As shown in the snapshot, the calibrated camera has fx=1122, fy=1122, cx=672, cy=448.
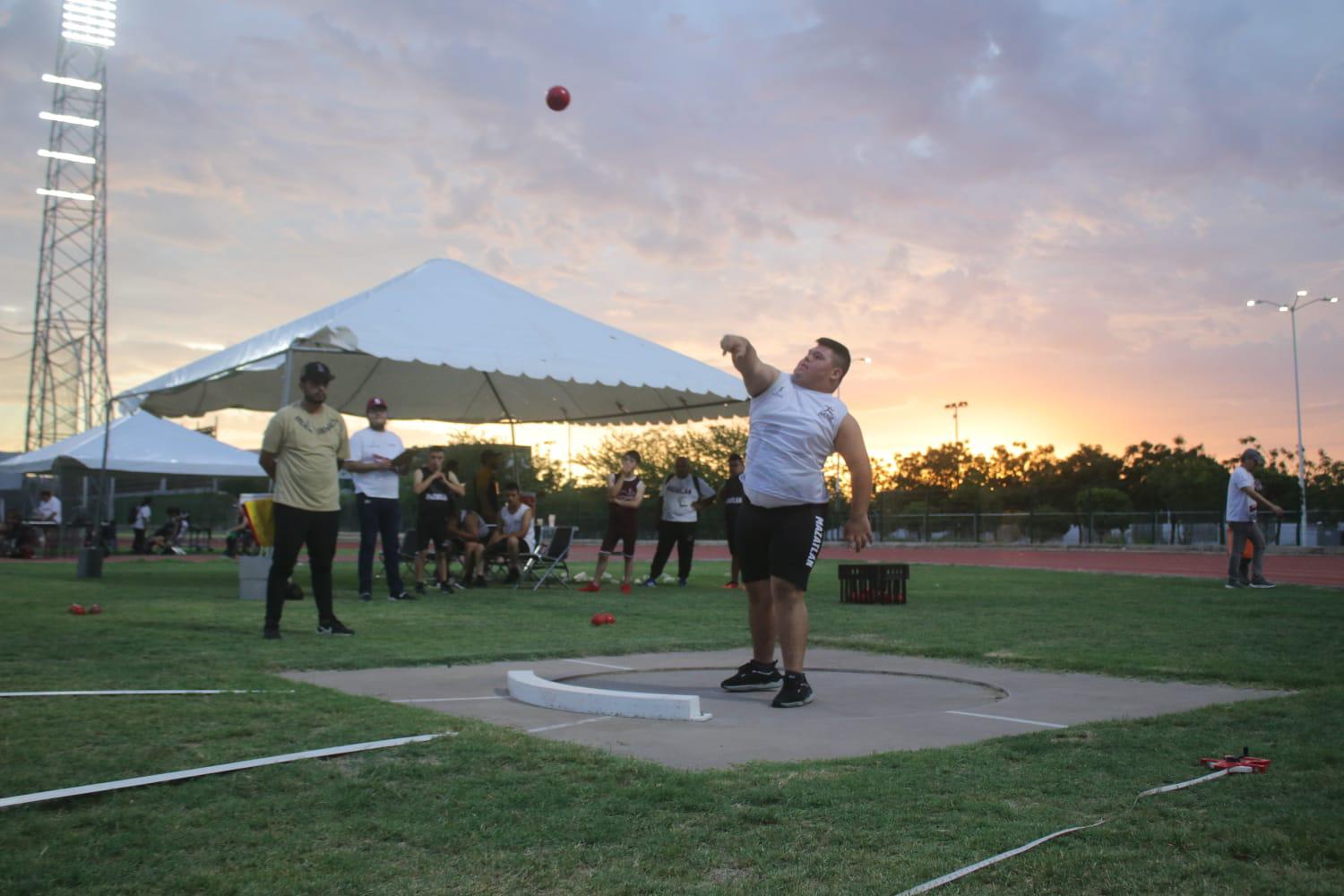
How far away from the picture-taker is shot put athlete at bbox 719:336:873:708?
565 centimetres

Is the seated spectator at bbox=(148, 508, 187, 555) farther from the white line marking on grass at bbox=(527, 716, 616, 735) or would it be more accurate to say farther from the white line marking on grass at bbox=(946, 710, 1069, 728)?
the white line marking on grass at bbox=(946, 710, 1069, 728)

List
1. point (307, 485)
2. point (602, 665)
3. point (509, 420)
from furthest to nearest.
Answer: point (509, 420), point (307, 485), point (602, 665)

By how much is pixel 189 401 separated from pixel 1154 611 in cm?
1466

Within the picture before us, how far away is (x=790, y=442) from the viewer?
5730 millimetres

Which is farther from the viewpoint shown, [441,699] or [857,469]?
[857,469]

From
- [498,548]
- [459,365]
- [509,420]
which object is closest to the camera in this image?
[459,365]

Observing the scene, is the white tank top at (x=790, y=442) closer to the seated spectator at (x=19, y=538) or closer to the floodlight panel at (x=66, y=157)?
the seated spectator at (x=19, y=538)

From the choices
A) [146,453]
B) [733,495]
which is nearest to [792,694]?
[733,495]

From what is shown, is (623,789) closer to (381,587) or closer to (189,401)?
(381,587)

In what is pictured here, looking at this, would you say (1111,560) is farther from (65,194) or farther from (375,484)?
(65,194)

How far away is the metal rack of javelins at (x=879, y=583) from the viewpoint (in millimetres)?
12617

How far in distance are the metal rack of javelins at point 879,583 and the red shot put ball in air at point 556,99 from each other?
248 inches

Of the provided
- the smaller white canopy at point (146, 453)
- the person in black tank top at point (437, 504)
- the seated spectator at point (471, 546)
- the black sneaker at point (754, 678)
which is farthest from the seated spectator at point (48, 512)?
the black sneaker at point (754, 678)

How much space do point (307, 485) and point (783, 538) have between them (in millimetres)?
4199
